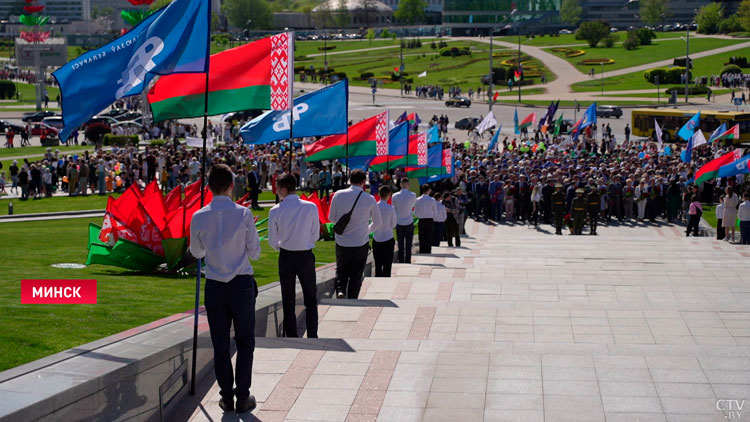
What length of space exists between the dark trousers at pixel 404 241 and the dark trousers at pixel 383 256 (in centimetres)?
221

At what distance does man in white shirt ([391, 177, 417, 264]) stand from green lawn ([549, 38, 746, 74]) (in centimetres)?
8599

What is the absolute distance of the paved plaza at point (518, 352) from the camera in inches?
250

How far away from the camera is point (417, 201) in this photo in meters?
15.9

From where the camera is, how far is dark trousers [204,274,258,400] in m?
6.46

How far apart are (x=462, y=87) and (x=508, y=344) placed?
84573 millimetres

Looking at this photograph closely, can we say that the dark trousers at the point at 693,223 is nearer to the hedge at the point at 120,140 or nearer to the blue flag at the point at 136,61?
the blue flag at the point at 136,61

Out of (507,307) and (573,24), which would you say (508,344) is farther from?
(573,24)

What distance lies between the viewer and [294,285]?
8617mm

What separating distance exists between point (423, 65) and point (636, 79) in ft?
84.0

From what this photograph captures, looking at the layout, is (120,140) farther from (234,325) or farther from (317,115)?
(234,325)

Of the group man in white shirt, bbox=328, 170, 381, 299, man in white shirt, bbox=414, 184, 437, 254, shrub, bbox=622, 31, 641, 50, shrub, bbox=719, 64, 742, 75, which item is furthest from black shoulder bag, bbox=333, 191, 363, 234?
shrub, bbox=622, 31, 641, 50

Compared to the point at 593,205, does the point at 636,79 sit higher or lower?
higher

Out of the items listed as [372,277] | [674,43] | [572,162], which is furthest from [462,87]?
[372,277]

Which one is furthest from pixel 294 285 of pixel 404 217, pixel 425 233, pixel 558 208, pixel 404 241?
pixel 558 208
